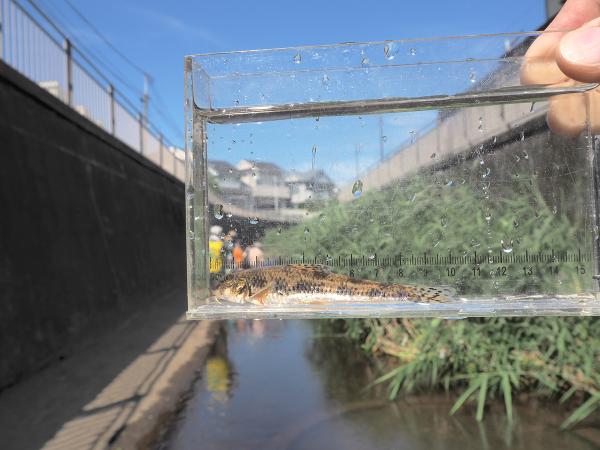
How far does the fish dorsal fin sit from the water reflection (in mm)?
2789

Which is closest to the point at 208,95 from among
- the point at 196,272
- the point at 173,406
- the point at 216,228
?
the point at 216,228

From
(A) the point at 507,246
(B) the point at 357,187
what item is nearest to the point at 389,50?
(B) the point at 357,187

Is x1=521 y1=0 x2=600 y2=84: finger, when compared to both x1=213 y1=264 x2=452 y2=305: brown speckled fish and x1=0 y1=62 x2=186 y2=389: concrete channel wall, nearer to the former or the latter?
x1=213 y1=264 x2=452 y2=305: brown speckled fish

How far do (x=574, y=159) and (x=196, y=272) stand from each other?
121 cm

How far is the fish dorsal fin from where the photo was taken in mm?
1538

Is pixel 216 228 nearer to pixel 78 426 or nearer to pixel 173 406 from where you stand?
pixel 78 426

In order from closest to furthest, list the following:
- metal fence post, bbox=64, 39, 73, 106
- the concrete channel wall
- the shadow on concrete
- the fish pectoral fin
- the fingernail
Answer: the fingernail, the fish pectoral fin, the shadow on concrete, the concrete channel wall, metal fence post, bbox=64, 39, 73, 106

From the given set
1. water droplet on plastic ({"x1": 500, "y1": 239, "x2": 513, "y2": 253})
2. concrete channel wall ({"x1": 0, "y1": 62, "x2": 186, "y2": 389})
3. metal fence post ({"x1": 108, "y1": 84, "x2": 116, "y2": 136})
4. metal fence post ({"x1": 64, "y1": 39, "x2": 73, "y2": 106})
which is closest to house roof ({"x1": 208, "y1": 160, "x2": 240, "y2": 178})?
water droplet on plastic ({"x1": 500, "y1": 239, "x2": 513, "y2": 253})

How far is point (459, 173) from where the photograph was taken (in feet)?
5.09

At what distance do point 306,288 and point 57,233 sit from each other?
20.8 feet

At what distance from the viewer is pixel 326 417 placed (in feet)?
14.5

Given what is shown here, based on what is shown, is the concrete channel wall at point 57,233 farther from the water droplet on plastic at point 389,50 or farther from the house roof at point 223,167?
the water droplet on plastic at point 389,50

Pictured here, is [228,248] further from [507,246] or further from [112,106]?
[112,106]

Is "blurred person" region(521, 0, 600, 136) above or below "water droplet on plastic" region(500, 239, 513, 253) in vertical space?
above
